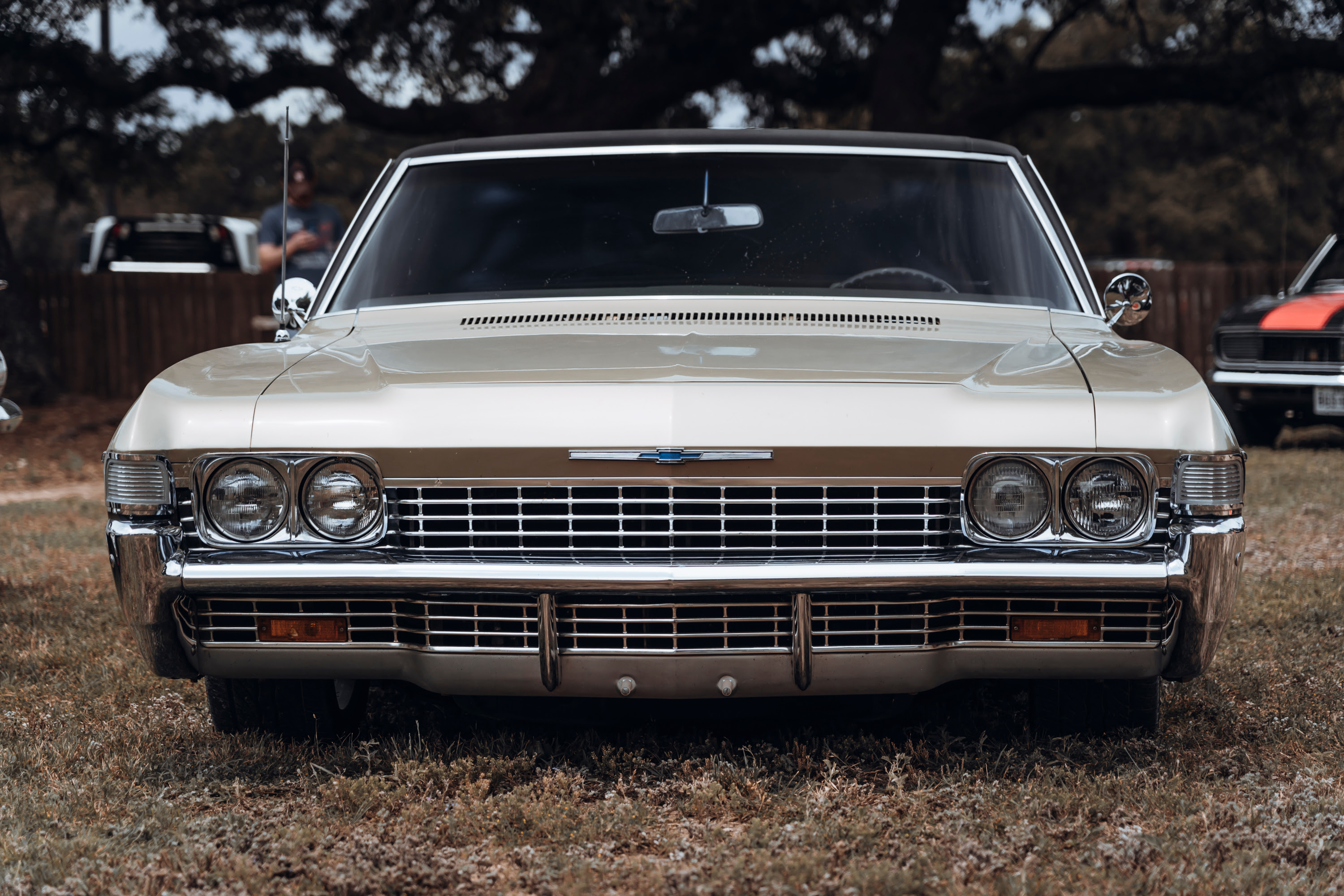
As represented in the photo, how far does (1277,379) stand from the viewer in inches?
395

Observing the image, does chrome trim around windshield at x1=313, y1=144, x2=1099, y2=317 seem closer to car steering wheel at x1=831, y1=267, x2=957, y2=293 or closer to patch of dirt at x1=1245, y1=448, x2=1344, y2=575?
car steering wheel at x1=831, y1=267, x2=957, y2=293

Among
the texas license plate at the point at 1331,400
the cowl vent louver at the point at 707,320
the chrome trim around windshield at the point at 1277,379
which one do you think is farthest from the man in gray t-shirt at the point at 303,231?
the texas license plate at the point at 1331,400

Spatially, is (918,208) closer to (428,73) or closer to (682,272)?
(682,272)

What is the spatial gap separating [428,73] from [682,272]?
12374mm

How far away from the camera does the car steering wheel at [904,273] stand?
3.73 meters

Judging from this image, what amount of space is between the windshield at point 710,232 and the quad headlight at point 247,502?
1.10 m

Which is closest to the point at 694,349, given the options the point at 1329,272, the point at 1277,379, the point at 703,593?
the point at 703,593

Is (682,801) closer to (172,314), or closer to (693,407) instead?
(693,407)

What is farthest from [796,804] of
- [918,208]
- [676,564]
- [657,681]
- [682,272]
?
[918,208]

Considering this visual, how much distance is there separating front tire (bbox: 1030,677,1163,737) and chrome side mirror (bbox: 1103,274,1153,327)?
108 cm

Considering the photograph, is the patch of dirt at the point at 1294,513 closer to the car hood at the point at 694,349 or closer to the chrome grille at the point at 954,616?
the car hood at the point at 694,349

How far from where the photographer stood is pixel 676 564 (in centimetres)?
266

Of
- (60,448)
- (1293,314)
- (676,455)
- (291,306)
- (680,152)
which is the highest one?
(680,152)

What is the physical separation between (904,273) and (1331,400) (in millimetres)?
7152
